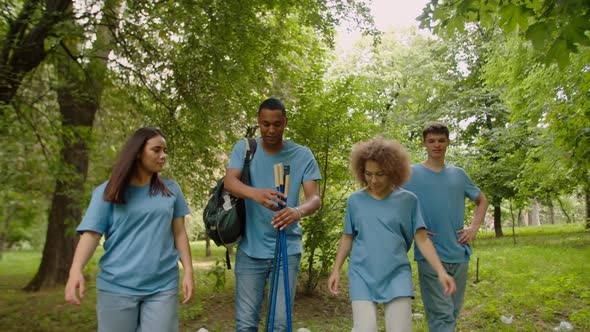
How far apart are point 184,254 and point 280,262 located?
0.57 meters

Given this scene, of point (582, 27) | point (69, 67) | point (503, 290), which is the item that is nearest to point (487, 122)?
point (503, 290)

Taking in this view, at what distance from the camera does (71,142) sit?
6.58 m

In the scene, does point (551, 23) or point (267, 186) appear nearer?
point (551, 23)

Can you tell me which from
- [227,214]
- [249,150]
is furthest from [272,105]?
[227,214]

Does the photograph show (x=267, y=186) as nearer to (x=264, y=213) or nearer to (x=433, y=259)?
(x=264, y=213)

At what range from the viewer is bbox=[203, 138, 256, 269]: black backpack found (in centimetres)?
324

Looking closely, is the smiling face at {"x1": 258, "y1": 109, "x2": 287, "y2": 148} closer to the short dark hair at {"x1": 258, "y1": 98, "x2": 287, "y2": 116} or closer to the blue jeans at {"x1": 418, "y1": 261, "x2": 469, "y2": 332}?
the short dark hair at {"x1": 258, "y1": 98, "x2": 287, "y2": 116}

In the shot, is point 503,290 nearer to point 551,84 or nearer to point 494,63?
point 551,84

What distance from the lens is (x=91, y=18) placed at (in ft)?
21.0

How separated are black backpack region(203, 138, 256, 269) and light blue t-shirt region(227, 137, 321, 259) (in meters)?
0.03

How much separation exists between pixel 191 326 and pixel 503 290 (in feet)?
16.8

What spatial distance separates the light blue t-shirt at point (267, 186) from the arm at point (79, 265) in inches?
35.5

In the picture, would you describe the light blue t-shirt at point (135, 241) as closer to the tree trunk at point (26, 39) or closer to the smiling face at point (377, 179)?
the smiling face at point (377, 179)

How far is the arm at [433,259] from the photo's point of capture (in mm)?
3094
